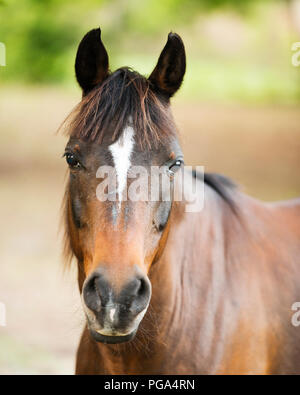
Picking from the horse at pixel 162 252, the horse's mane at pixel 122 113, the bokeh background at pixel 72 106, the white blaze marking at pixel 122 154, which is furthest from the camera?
the bokeh background at pixel 72 106

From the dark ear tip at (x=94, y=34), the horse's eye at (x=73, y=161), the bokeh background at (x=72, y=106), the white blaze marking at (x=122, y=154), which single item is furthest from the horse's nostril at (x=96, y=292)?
the bokeh background at (x=72, y=106)

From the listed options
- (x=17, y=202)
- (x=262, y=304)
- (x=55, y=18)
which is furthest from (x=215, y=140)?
(x=262, y=304)

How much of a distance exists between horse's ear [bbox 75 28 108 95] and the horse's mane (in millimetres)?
115

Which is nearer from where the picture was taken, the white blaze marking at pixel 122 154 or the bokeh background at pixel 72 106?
the white blaze marking at pixel 122 154

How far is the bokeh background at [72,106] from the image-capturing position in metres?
7.98

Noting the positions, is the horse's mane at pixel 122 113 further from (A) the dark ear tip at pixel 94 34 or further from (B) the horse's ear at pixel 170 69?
(A) the dark ear tip at pixel 94 34

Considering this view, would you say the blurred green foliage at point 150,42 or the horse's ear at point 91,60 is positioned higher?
the blurred green foliage at point 150,42

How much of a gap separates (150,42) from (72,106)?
5.97 m

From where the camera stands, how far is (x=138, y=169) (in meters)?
2.68

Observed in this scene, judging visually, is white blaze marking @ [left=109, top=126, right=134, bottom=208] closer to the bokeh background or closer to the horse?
the horse

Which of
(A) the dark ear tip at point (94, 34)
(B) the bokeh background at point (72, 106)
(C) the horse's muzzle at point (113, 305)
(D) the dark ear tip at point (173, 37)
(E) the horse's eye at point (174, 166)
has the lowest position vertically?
(C) the horse's muzzle at point (113, 305)

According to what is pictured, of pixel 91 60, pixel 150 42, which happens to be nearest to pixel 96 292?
pixel 91 60

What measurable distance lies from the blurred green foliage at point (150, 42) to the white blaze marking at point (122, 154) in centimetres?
1138
